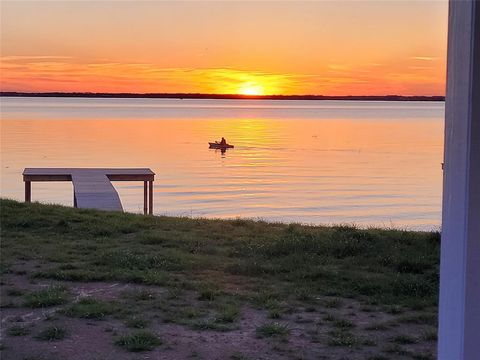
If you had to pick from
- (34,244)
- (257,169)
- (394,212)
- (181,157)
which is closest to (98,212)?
(34,244)

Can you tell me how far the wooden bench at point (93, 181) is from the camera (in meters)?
13.7

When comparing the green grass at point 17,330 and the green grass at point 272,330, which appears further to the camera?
the green grass at point 272,330

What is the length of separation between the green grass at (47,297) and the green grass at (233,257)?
0.03 m

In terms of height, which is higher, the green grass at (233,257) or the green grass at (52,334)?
the green grass at (233,257)

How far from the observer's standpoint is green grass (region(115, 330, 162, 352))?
4672mm

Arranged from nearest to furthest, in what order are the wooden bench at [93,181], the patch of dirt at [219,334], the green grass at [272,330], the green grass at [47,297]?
the patch of dirt at [219,334], the green grass at [272,330], the green grass at [47,297], the wooden bench at [93,181]

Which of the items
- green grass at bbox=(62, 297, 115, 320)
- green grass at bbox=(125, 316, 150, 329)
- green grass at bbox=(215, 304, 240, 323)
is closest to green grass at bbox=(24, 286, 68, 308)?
green grass at bbox=(62, 297, 115, 320)

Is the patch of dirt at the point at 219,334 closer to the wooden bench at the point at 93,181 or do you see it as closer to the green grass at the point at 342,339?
the green grass at the point at 342,339

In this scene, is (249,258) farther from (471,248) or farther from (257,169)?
(257,169)

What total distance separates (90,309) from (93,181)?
1092 centimetres

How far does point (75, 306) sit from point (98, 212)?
5442mm

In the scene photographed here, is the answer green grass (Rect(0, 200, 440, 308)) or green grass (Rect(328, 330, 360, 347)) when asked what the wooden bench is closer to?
green grass (Rect(0, 200, 440, 308))

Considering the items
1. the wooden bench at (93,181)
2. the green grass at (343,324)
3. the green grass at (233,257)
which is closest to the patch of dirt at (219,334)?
the green grass at (343,324)

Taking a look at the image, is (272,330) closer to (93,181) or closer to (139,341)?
(139,341)
